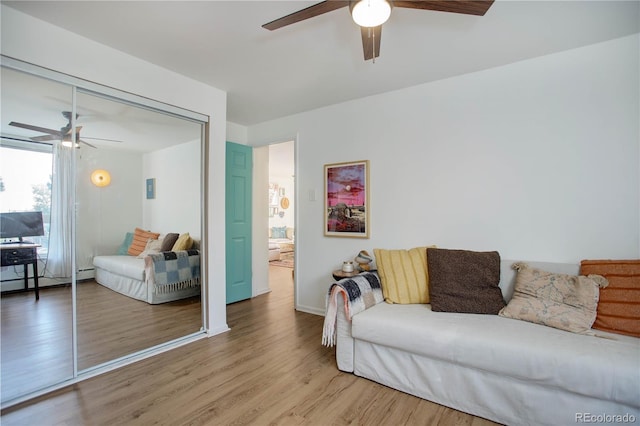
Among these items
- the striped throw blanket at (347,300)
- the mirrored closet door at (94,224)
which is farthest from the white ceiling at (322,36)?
the striped throw blanket at (347,300)

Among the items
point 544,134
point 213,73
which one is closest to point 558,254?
point 544,134

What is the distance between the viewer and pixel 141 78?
102 inches

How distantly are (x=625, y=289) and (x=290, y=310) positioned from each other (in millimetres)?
3157

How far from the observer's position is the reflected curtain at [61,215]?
7.31 ft

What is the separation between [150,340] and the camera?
2.74 meters

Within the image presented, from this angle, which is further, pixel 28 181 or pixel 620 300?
pixel 28 181

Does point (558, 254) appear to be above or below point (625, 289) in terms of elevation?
above

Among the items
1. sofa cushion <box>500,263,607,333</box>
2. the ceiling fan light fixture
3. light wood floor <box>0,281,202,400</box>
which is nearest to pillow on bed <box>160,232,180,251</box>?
light wood floor <box>0,281,202,400</box>

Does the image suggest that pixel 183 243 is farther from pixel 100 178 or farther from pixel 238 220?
pixel 238 220

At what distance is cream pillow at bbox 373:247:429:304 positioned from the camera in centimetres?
255

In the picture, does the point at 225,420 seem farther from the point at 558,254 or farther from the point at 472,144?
the point at 472,144

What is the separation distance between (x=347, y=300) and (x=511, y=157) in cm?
187

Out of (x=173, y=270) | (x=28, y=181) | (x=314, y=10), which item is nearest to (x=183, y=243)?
(x=173, y=270)

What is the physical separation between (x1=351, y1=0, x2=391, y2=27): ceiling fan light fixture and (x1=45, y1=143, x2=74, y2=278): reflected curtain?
2277mm
